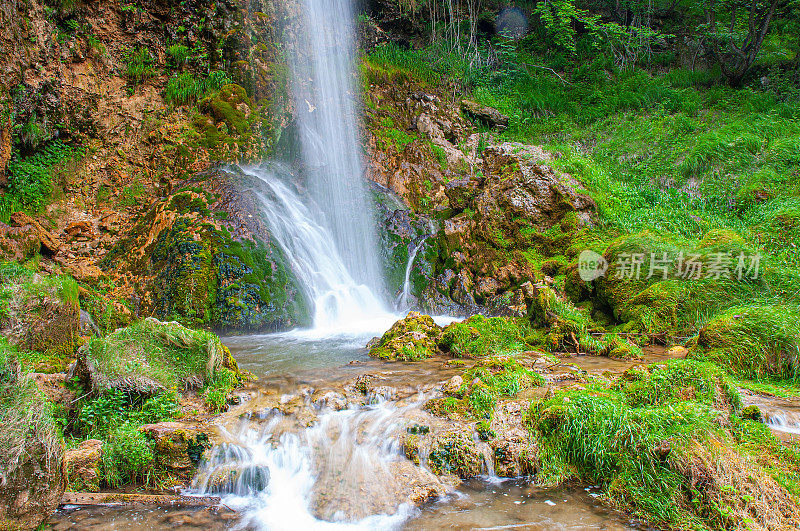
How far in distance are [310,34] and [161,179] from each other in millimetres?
8481

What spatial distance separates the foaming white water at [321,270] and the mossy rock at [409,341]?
1.61 m

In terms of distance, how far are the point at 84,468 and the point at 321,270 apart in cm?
655

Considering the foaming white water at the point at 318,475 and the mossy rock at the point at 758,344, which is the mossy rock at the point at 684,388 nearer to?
the mossy rock at the point at 758,344

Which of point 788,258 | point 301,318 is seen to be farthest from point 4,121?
point 788,258

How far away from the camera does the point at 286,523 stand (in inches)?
129

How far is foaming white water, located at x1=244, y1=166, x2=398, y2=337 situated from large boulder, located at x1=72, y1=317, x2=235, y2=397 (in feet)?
12.0

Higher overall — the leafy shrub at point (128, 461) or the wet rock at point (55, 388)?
the wet rock at point (55, 388)

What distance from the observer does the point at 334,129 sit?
13984 millimetres

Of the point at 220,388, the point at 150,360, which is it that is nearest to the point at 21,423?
the point at 150,360

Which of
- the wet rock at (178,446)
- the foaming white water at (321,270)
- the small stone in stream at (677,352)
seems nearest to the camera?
the wet rock at (178,446)

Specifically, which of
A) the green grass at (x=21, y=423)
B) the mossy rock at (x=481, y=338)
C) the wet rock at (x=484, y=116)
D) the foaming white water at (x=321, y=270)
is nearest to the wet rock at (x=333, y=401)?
the green grass at (x=21, y=423)

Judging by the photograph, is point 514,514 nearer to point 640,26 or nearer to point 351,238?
point 351,238

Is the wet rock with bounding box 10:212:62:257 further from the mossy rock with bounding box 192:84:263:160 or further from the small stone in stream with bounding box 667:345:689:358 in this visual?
the small stone in stream with bounding box 667:345:689:358

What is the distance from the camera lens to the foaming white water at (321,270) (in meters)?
9.17
